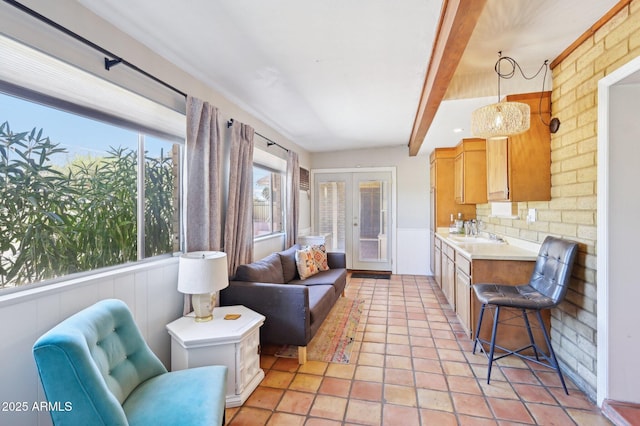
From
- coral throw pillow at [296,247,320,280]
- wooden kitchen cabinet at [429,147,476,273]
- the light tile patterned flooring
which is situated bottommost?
the light tile patterned flooring

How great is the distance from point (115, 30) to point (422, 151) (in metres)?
4.55

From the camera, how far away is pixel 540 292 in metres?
2.27

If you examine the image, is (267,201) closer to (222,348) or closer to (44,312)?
(222,348)

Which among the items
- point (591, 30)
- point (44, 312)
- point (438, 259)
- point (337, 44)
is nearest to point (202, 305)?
point (44, 312)

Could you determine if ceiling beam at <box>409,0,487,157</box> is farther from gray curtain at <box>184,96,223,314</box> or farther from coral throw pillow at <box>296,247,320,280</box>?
coral throw pillow at <box>296,247,320,280</box>

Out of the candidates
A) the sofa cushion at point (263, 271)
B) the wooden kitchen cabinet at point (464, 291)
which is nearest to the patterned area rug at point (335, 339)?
the sofa cushion at point (263, 271)

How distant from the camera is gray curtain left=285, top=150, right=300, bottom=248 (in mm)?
4445

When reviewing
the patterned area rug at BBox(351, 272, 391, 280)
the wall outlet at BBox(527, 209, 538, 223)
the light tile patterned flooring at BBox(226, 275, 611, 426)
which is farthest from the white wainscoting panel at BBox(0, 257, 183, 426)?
the patterned area rug at BBox(351, 272, 391, 280)

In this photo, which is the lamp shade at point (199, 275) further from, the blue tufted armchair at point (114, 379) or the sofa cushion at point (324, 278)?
the sofa cushion at point (324, 278)

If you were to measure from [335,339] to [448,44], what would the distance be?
2.59 metres

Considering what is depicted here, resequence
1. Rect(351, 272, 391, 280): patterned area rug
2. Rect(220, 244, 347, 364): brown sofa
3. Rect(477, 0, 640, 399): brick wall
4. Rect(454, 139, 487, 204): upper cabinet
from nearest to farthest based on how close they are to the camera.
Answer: Rect(477, 0, 640, 399): brick wall, Rect(220, 244, 347, 364): brown sofa, Rect(454, 139, 487, 204): upper cabinet, Rect(351, 272, 391, 280): patterned area rug

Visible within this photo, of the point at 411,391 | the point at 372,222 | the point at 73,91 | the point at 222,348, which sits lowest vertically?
the point at 411,391

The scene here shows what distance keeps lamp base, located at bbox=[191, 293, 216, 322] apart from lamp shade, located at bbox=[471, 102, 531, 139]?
7.95 feet

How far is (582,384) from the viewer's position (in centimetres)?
205
